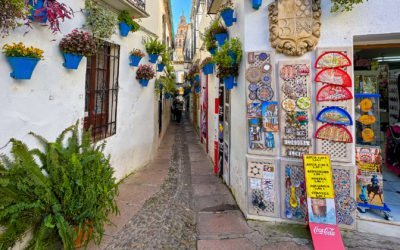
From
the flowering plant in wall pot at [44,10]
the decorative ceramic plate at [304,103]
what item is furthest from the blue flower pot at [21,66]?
the decorative ceramic plate at [304,103]

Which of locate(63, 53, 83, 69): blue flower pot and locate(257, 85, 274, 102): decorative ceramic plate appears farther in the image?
locate(257, 85, 274, 102): decorative ceramic plate

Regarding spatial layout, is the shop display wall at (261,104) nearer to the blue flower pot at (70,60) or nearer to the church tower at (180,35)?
the blue flower pot at (70,60)

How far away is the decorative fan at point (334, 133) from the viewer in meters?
3.25

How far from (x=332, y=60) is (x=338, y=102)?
2.10ft

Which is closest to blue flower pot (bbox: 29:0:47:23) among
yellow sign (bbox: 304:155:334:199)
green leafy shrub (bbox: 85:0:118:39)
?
green leafy shrub (bbox: 85:0:118:39)

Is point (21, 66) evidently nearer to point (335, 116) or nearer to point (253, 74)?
point (253, 74)

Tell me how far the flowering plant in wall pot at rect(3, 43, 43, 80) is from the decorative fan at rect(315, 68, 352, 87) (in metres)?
3.78

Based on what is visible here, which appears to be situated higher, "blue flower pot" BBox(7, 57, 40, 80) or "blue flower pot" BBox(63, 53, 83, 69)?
"blue flower pot" BBox(63, 53, 83, 69)

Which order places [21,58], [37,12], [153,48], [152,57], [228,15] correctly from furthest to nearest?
[152,57]
[153,48]
[228,15]
[37,12]
[21,58]

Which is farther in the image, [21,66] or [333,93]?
[333,93]

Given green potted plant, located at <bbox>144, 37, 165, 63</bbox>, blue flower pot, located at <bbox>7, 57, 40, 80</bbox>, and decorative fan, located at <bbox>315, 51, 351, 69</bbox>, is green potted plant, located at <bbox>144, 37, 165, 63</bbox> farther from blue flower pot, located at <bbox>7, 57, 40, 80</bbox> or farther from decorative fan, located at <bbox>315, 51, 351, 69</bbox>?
decorative fan, located at <bbox>315, 51, 351, 69</bbox>

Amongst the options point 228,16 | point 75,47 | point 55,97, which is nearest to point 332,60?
point 228,16

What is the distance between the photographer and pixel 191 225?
3.48 meters

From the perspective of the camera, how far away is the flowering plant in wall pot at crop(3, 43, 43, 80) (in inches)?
93.2
